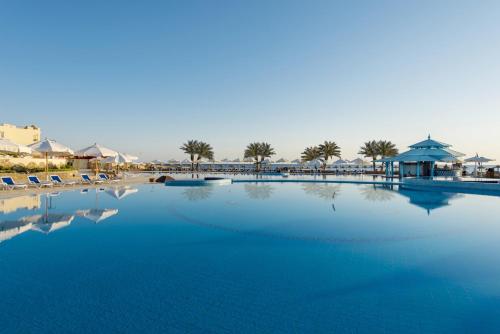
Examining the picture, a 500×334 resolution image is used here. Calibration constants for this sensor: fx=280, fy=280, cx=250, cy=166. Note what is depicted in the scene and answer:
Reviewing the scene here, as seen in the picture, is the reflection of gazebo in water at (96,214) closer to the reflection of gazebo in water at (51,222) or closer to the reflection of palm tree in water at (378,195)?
the reflection of gazebo in water at (51,222)

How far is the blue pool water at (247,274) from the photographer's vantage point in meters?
2.99

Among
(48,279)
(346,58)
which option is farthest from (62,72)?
(48,279)

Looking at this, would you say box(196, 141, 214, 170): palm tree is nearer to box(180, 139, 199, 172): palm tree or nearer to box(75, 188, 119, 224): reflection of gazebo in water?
box(180, 139, 199, 172): palm tree

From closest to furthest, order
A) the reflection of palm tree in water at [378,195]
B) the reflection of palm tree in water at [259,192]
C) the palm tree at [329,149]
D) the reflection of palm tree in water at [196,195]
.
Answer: the reflection of palm tree in water at [378,195] < the reflection of palm tree in water at [196,195] < the reflection of palm tree in water at [259,192] < the palm tree at [329,149]

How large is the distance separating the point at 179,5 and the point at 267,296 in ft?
61.0

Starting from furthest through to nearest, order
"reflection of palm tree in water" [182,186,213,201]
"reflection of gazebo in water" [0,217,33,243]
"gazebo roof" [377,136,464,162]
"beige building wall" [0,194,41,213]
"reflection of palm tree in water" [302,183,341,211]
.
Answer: "gazebo roof" [377,136,464,162] < "reflection of palm tree in water" [302,183,341,211] < "reflection of palm tree in water" [182,186,213,201] < "beige building wall" [0,194,41,213] < "reflection of gazebo in water" [0,217,33,243]

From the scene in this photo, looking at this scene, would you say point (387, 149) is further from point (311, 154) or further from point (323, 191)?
point (323, 191)

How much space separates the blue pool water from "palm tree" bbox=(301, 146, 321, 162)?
126 ft

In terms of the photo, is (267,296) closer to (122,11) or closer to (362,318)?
(362,318)

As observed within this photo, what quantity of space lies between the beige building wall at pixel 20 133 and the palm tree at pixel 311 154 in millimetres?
43055

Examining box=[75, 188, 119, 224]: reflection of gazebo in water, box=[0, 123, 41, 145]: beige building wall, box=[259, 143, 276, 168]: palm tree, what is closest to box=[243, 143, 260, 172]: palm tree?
box=[259, 143, 276, 168]: palm tree

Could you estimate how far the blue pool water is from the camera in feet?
9.81

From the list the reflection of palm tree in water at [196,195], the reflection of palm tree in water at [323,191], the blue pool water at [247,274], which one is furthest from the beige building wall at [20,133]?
the reflection of palm tree in water at [323,191]

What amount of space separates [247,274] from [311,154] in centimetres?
4493
